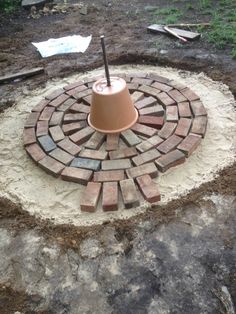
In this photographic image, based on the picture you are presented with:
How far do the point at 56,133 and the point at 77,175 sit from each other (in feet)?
1.82

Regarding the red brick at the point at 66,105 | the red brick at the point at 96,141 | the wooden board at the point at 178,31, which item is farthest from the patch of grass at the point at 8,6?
the red brick at the point at 96,141

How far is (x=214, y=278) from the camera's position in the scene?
6.86 feet

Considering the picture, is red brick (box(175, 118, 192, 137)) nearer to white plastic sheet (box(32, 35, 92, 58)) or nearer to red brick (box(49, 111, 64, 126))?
red brick (box(49, 111, 64, 126))

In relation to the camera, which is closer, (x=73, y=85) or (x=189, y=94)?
(x=189, y=94)

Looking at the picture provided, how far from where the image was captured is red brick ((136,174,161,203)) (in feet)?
→ 8.39

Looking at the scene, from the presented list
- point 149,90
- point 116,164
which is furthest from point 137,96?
point 116,164

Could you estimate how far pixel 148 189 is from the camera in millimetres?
2605

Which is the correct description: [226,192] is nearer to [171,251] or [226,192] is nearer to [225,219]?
[225,219]

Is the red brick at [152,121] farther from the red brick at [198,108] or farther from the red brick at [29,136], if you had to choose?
the red brick at [29,136]

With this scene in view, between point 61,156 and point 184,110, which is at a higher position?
point 184,110

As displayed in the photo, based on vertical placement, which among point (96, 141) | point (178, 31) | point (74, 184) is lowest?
point (74, 184)

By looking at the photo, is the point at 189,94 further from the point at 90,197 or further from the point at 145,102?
the point at 90,197

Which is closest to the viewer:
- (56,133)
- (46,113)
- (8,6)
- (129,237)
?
(129,237)

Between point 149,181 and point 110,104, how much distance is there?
2.32ft
